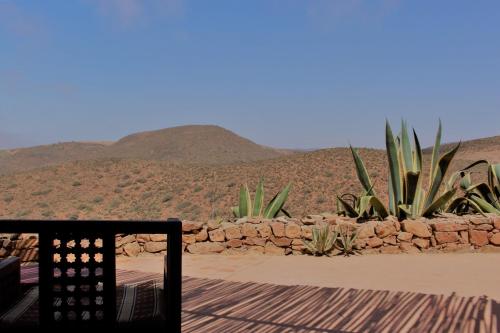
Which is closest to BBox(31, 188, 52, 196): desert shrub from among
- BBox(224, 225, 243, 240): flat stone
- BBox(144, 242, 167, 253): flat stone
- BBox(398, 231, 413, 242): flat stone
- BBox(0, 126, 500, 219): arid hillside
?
BBox(0, 126, 500, 219): arid hillside

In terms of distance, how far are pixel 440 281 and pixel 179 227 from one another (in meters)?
4.25

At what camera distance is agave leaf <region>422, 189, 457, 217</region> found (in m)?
8.12

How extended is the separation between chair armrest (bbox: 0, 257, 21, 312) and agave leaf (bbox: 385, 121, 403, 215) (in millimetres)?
6545

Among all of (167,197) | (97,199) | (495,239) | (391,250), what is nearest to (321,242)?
(391,250)

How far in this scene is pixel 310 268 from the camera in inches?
261

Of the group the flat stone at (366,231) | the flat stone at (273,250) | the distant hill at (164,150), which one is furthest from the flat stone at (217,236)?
the distant hill at (164,150)

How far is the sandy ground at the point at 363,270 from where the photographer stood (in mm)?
5500

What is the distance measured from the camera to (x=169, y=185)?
83.8 ft

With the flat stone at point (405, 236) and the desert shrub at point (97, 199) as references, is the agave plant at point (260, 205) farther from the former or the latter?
the desert shrub at point (97, 199)

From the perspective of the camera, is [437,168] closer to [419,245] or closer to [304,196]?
[419,245]

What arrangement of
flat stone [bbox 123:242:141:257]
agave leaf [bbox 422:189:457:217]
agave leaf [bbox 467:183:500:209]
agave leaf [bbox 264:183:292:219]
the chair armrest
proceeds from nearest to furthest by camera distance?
the chair armrest
flat stone [bbox 123:242:141:257]
agave leaf [bbox 422:189:457:217]
agave leaf [bbox 467:183:500:209]
agave leaf [bbox 264:183:292:219]

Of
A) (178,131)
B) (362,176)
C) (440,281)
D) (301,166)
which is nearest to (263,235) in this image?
(362,176)

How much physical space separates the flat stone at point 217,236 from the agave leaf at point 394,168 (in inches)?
117

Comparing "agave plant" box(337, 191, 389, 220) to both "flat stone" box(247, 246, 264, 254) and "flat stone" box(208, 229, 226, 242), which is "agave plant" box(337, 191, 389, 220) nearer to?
"flat stone" box(247, 246, 264, 254)
